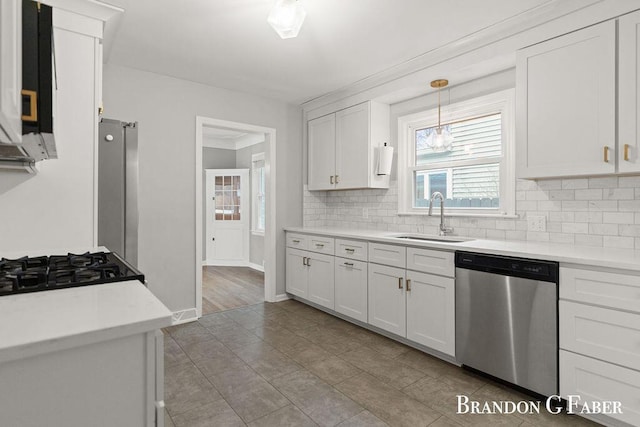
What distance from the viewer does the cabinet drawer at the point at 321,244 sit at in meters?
3.68

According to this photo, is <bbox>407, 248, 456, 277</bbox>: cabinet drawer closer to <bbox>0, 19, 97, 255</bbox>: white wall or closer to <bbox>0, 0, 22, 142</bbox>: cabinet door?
<bbox>0, 19, 97, 255</bbox>: white wall

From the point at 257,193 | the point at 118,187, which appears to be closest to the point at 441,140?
the point at 118,187

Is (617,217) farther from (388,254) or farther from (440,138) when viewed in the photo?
(388,254)

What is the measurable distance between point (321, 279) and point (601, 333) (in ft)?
8.05

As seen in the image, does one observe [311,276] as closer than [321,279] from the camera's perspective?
No

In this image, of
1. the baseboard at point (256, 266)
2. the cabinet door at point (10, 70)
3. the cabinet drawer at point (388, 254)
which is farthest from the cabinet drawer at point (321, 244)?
the cabinet door at point (10, 70)

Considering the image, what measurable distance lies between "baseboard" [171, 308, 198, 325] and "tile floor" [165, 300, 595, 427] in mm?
163

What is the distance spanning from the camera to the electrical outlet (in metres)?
2.69

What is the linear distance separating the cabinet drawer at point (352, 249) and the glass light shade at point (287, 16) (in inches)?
75.9

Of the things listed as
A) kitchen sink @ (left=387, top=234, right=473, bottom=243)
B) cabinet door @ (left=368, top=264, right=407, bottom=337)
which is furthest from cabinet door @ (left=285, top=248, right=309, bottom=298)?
kitchen sink @ (left=387, top=234, right=473, bottom=243)

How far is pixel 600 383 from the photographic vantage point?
6.07ft

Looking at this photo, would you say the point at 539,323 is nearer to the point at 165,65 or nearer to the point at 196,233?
the point at 196,233

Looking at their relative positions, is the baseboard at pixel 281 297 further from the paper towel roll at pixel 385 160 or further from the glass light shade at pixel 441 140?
the glass light shade at pixel 441 140

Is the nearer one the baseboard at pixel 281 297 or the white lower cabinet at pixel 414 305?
the white lower cabinet at pixel 414 305
